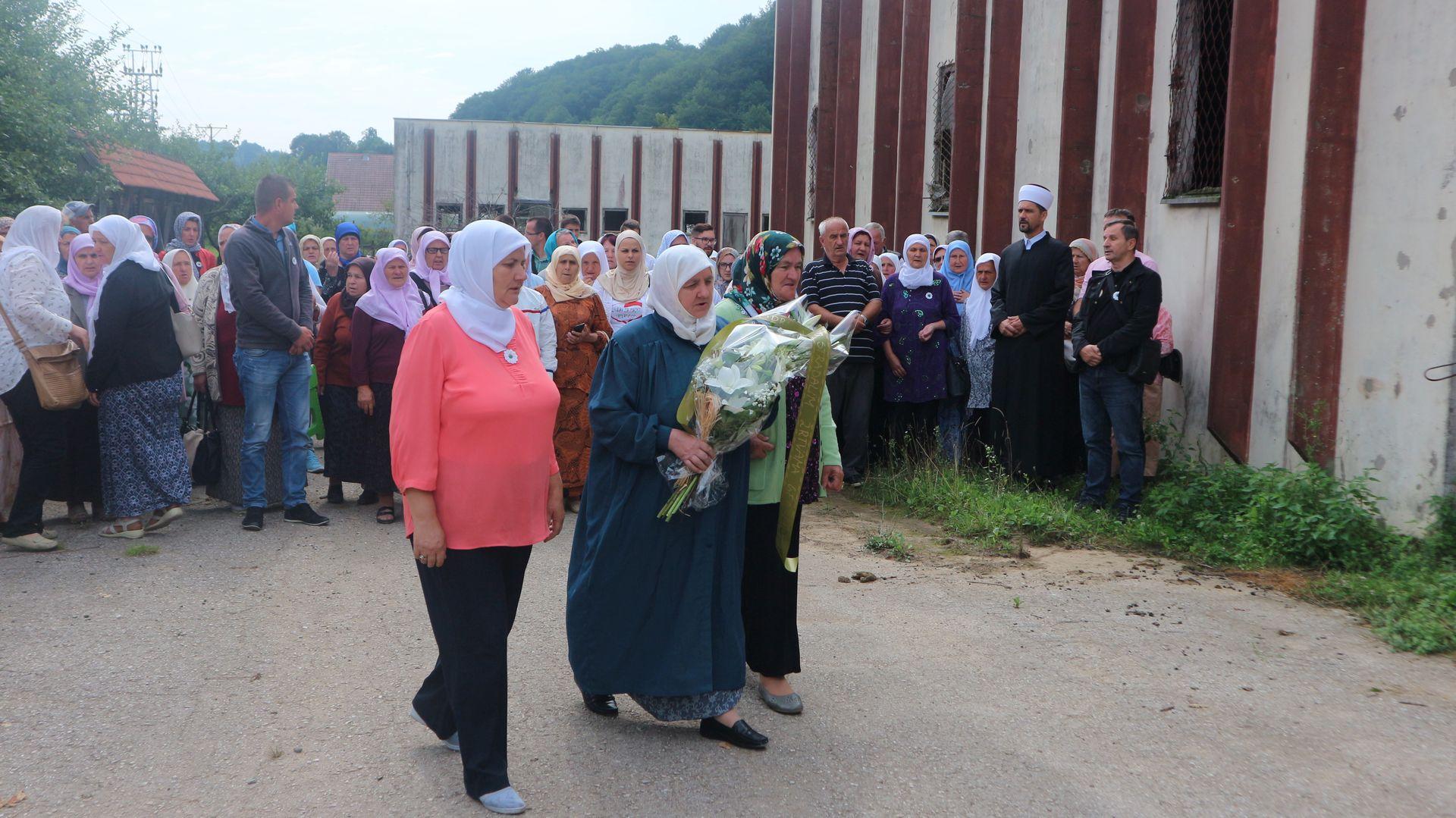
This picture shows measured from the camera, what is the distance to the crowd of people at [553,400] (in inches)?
145

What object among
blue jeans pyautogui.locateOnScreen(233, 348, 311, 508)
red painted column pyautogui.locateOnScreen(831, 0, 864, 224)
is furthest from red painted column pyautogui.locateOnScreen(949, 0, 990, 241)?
blue jeans pyautogui.locateOnScreen(233, 348, 311, 508)

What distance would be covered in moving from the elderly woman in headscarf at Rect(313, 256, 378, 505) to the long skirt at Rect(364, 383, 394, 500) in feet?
0.12

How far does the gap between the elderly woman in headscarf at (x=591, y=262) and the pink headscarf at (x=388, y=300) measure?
1.46 m

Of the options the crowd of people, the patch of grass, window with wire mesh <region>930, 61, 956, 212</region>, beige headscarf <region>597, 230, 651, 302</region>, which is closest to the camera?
the crowd of people

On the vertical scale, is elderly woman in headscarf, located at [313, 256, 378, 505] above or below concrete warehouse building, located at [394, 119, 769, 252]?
below

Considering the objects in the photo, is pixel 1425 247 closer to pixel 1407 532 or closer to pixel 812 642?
pixel 1407 532

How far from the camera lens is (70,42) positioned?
1102 inches

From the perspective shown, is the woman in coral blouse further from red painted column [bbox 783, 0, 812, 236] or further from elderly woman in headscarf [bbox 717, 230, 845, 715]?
red painted column [bbox 783, 0, 812, 236]

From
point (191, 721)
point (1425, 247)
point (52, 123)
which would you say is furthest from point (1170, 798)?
point (52, 123)

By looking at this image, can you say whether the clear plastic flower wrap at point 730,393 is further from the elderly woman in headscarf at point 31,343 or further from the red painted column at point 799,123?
the red painted column at point 799,123

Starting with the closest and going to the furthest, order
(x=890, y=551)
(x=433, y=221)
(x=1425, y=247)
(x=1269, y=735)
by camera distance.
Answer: (x=1269, y=735), (x=1425, y=247), (x=890, y=551), (x=433, y=221)

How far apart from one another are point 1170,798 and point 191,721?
3.52 meters

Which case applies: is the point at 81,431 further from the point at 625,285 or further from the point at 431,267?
the point at 625,285

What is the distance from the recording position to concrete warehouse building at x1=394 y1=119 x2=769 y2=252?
3784 centimetres
